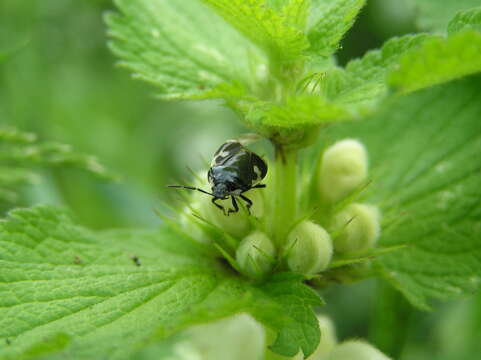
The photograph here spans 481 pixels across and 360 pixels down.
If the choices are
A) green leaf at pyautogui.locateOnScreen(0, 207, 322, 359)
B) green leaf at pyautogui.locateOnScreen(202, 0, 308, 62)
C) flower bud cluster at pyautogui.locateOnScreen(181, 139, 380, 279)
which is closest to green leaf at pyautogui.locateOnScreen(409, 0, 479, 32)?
flower bud cluster at pyautogui.locateOnScreen(181, 139, 380, 279)

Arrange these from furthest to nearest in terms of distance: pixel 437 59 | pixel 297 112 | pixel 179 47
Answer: pixel 179 47
pixel 297 112
pixel 437 59

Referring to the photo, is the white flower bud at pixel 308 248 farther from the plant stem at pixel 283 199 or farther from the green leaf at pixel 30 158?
the green leaf at pixel 30 158

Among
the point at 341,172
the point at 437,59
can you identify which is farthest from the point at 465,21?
the point at 341,172

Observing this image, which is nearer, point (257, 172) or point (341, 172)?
point (257, 172)

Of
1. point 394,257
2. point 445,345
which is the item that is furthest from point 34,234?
point 445,345

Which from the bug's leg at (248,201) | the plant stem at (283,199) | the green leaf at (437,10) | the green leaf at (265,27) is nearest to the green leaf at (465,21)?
the green leaf at (265,27)

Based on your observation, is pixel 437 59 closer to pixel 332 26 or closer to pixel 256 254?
pixel 332 26

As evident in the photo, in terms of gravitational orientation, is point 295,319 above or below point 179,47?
below
